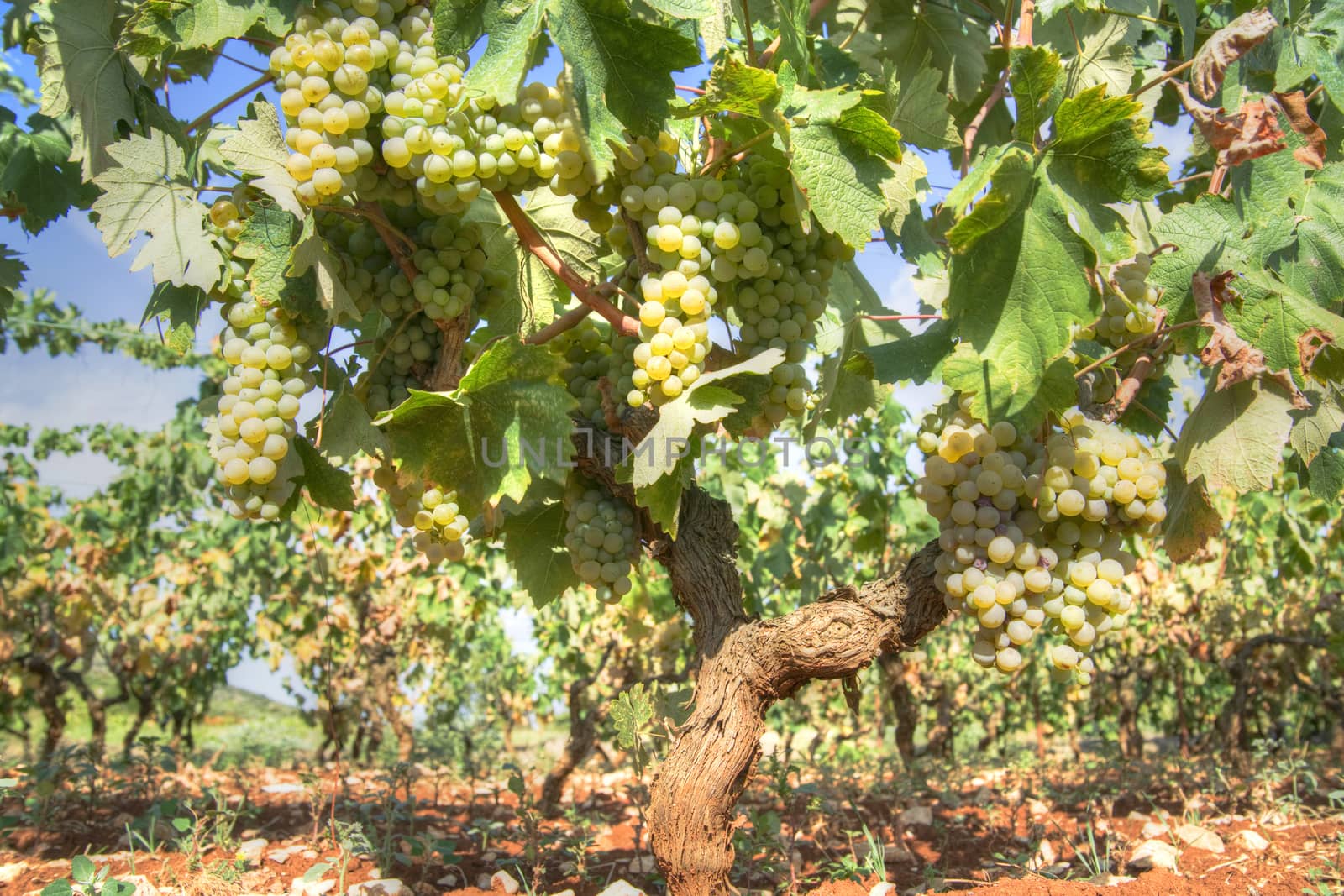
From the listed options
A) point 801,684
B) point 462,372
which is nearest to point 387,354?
point 462,372

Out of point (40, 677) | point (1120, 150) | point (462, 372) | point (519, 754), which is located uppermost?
point (1120, 150)

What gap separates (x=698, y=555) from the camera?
243cm

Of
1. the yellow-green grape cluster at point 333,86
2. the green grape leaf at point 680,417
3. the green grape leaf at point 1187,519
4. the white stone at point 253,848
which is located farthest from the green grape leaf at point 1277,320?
the white stone at point 253,848

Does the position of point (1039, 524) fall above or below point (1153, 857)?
above

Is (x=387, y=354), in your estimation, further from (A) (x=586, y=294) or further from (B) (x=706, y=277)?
(B) (x=706, y=277)

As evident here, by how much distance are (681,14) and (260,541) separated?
280 inches

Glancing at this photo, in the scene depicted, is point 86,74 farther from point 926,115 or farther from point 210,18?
point 926,115

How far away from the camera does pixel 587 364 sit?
2.47 metres

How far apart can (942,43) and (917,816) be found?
9.98 ft

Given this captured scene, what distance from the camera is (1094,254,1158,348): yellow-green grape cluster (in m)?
2.30

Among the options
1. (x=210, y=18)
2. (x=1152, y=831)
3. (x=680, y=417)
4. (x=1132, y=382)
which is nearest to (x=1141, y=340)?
(x=1132, y=382)

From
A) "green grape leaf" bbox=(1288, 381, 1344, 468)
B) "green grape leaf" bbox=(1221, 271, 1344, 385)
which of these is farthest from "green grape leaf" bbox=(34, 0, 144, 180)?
"green grape leaf" bbox=(1288, 381, 1344, 468)

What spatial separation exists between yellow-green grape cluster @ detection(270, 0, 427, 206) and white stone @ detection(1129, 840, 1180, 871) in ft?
9.80

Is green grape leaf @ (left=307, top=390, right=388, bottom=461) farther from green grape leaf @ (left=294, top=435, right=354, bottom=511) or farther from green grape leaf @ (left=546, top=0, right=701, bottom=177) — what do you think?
green grape leaf @ (left=546, top=0, right=701, bottom=177)
